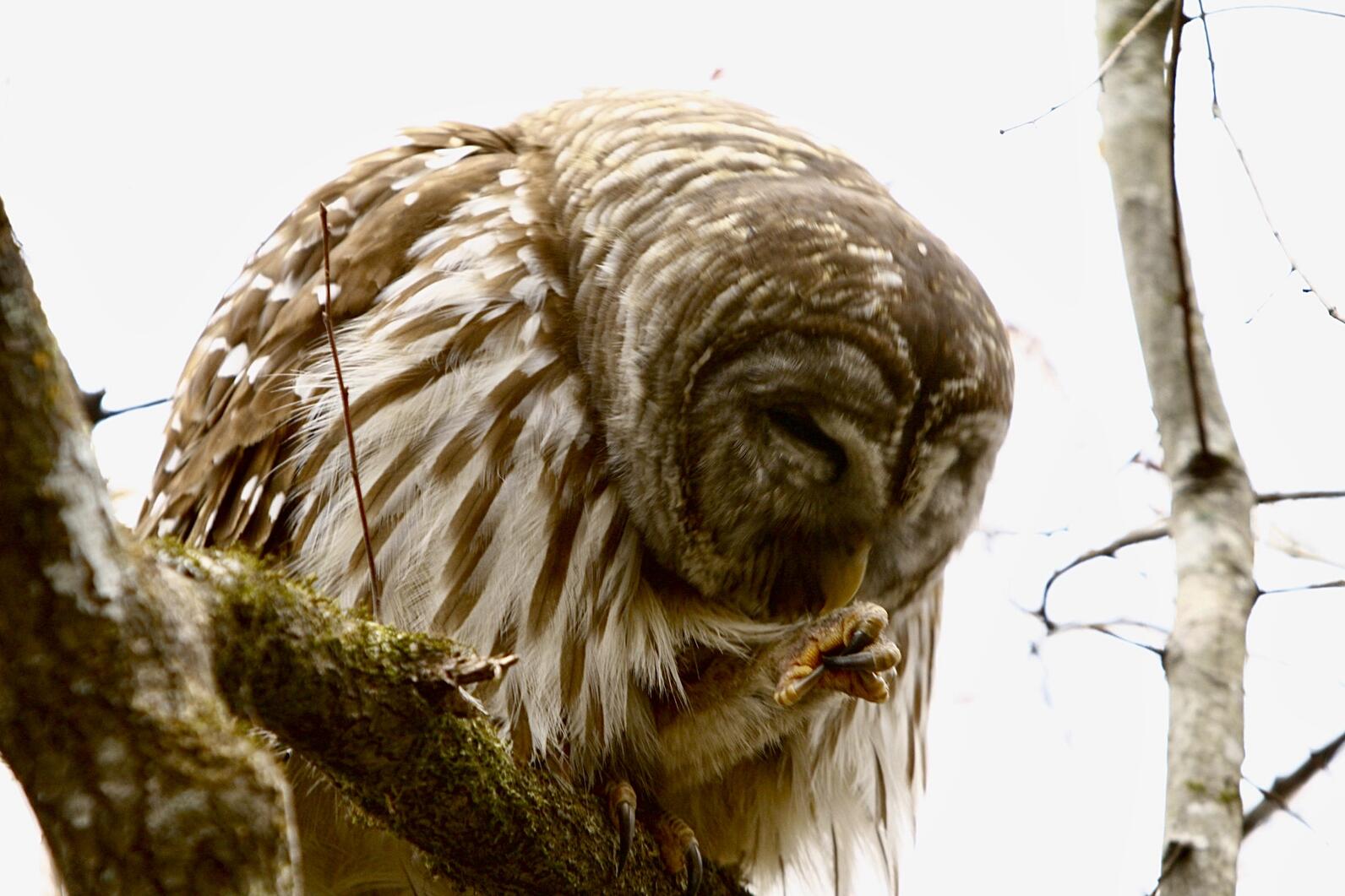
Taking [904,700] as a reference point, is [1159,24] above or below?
above

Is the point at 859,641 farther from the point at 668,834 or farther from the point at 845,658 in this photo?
the point at 668,834

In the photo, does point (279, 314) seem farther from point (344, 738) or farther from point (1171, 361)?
point (1171, 361)

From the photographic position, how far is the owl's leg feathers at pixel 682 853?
4.04m

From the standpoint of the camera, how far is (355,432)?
13.7 ft

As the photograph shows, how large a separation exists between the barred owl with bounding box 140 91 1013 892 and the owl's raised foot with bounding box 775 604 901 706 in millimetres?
210

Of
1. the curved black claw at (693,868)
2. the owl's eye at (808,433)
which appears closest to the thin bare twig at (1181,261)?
the owl's eye at (808,433)

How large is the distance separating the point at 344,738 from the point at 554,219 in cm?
221

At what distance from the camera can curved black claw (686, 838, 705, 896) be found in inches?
159

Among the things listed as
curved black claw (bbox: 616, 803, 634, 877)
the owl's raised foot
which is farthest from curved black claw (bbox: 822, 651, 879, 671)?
curved black claw (bbox: 616, 803, 634, 877)

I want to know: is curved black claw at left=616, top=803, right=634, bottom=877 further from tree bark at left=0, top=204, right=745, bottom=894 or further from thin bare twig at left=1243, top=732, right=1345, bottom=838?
tree bark at left=0, top=204, right=745, bottom=894

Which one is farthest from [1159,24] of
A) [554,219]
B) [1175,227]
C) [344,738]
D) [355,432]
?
[344,738]

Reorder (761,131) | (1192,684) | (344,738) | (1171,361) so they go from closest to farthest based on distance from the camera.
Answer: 1. (344,738)
2. (1192,684)
3. (1171,361)
4. (761,131)

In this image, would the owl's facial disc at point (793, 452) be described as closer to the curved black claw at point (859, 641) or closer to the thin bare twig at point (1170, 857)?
the curved black claw at point (859, 641)

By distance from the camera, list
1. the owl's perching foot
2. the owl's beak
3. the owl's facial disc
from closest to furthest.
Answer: the owl's perching foot, the owl's facial disc, the owl's beak
